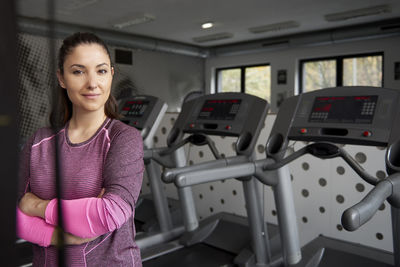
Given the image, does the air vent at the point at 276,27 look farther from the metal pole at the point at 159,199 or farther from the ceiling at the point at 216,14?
the metal pole at the point at 159,199

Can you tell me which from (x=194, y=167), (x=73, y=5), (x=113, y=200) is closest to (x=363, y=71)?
(x=73, y=5)

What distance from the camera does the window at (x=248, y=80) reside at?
8914mm

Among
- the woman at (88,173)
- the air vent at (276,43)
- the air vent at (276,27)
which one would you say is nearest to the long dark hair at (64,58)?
the woman at (88,173)

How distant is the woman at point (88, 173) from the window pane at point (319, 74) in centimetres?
738

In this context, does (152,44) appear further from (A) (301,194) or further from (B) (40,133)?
(B) (40,133)

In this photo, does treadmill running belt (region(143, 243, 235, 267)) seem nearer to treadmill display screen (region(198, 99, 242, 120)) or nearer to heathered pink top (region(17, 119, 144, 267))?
treadmill display screen (region(198, 99, 242, 120))

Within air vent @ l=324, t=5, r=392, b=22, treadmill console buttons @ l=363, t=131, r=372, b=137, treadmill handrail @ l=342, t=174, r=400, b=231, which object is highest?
air vent @ l=324, t=5, r=392, b=22

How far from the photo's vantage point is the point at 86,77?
3.09ft

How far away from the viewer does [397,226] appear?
136cm

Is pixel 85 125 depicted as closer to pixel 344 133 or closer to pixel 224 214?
pixel 344 133

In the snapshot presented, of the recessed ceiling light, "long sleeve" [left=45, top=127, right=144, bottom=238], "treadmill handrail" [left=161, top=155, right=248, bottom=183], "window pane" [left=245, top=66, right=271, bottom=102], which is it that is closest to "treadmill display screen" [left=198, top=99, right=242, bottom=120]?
"treadmill handrail" [left=161, top=155, right=248, bottom=183]

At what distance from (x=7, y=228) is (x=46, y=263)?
2.46 ft

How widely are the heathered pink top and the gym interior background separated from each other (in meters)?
0.34

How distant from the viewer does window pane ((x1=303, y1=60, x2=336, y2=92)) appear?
307 inches
